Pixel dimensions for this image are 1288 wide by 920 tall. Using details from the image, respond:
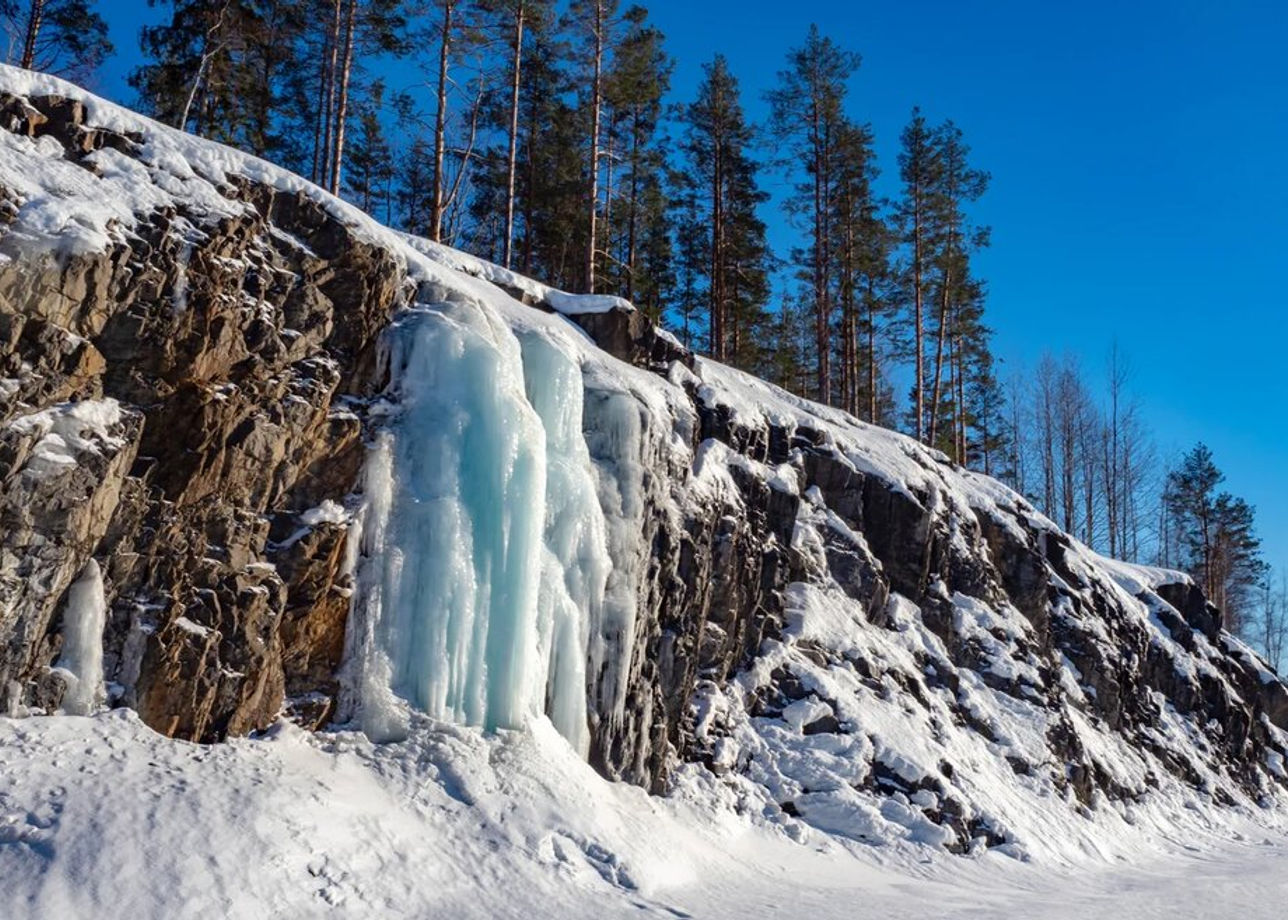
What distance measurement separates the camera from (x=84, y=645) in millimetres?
7988

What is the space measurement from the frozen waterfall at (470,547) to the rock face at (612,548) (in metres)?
0.40

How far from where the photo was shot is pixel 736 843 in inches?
455

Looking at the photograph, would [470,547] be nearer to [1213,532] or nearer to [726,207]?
[726,207]

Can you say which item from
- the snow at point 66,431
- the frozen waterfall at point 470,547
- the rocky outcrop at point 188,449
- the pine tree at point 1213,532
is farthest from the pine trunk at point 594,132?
the pine tree at point 1213,532

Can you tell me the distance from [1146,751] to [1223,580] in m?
23.3

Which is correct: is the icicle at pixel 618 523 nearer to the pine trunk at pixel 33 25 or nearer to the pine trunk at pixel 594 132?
the pine trunk at pixel 594 132

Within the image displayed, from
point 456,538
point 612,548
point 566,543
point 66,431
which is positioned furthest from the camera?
point 612,548

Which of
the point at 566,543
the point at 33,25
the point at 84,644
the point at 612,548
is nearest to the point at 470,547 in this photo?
the point at 566,543

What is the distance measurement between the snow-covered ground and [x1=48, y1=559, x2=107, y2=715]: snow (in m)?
0.22

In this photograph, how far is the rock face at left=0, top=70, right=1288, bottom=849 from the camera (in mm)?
8320

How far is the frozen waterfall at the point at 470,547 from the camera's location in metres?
9.77

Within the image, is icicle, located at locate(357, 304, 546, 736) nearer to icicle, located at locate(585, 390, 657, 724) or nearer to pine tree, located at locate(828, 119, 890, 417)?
icicle, located at locate(585, 390, 657, 724)

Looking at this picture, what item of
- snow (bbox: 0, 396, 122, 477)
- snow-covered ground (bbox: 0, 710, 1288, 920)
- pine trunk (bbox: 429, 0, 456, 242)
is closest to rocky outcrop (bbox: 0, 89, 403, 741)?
snow (bbox: 0, 396, 122, 477)

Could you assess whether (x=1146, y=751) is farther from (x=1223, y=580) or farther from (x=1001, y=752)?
(x=1223, y=580)
